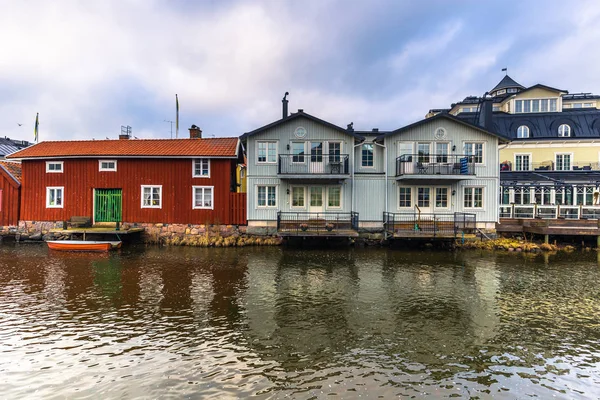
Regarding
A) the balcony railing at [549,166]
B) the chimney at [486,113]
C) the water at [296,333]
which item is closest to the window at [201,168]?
the water at [296,333]

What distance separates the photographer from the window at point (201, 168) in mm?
25422

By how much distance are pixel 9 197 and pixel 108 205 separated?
821 centimetres

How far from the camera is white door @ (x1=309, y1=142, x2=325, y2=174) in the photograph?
2414cm

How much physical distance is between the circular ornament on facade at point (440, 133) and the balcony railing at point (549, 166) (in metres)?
14.5

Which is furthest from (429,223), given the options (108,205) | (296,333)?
(108,205)

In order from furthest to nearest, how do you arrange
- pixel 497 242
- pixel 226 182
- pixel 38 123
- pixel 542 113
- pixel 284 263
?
pixel 38 123, pixel 542 113, pixel 226 182, pixel 497 242, pixel 284 263

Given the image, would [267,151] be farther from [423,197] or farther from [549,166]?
[549,166]

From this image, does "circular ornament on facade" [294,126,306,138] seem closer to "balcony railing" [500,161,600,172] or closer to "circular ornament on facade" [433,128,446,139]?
"circular ornament on facade" [433,128,446,139]

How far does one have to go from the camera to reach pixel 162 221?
2534 centimetres

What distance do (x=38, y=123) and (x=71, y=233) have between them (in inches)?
1382

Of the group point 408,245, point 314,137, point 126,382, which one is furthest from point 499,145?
point 126,382

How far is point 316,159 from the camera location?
80.4 ft

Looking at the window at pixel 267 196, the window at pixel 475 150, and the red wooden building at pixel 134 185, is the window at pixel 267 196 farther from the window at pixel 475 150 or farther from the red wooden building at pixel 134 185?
the window at pixel 475 150

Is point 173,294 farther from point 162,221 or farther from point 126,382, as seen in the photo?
point 162,221
